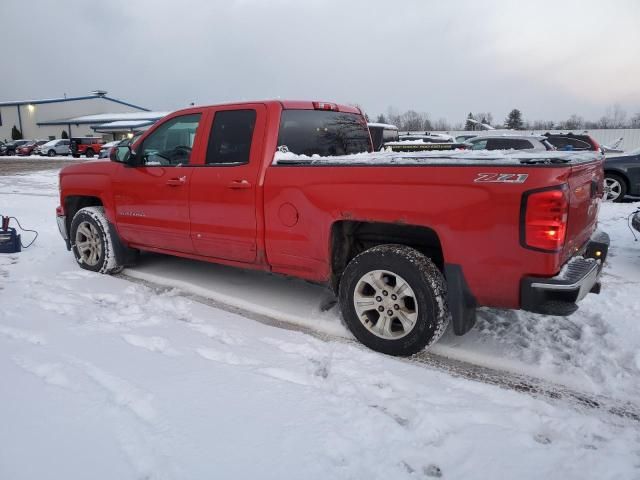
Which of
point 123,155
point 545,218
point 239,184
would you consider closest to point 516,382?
point 545,218

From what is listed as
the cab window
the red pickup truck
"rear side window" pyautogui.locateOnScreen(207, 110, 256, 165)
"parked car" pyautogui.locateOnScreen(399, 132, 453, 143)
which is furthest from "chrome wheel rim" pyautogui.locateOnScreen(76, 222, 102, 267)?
"parked car" pyautogui.locateOnScreen(399, 132, 453, 143)

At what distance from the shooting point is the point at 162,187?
473cm

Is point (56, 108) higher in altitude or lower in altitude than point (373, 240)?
higher

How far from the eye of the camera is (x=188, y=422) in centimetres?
261

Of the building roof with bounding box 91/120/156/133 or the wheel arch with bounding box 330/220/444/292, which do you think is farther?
the building roof with bounding box 91/120/156/133

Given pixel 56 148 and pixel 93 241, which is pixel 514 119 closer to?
pixel 56 148

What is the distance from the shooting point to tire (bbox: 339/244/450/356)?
3.28 meters

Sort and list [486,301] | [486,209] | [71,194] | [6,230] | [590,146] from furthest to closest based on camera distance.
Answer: [590,146] → [6,230] → [71,194] → [486,301] → [486,209]

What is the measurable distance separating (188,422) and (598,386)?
8.34 ft

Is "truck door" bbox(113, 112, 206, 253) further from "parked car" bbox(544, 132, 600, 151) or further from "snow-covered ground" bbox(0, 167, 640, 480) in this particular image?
"parked car" bbox(544, 132, 600, 151)

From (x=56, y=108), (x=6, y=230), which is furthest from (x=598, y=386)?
(x=56, y=108)

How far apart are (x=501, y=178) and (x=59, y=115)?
6842cm

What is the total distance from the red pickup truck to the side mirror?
2 cm

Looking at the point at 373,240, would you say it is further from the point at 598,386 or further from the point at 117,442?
the point at 117,442
